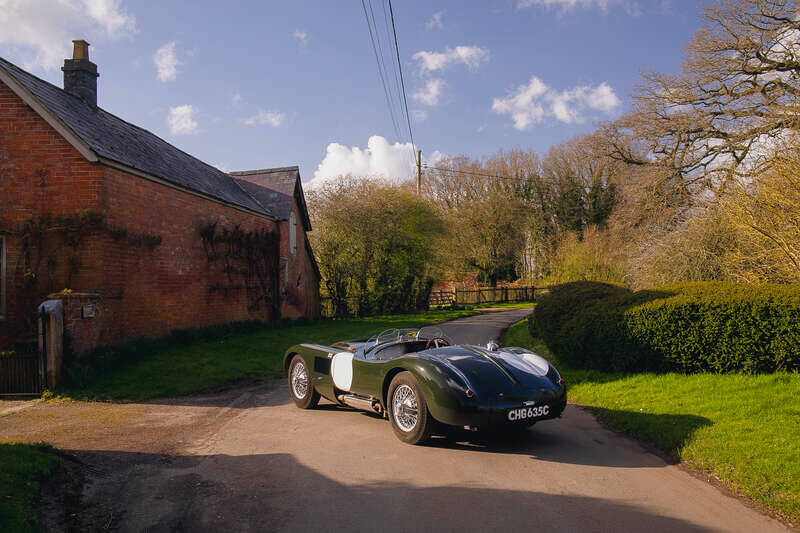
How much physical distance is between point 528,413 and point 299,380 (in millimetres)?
3763

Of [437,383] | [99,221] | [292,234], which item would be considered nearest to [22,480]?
[437,383]

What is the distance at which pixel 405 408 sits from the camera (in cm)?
594

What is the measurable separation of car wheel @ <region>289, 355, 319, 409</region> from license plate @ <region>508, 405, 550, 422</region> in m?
3.29

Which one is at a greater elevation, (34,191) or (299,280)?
(34,191)

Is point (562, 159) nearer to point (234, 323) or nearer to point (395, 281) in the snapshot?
point (395, 281)

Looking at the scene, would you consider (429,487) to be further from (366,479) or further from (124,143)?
(124,143)

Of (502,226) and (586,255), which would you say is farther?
(502,226)

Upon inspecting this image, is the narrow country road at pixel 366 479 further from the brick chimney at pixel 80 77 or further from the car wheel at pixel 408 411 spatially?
the brick chimney at pixel 80 77

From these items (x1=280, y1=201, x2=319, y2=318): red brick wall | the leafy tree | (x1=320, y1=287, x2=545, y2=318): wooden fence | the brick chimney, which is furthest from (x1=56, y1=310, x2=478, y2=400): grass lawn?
(x1=320, y1=287, x2=545, y2=318): wooden fence

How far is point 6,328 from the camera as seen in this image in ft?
35.9

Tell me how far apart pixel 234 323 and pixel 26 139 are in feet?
24.9

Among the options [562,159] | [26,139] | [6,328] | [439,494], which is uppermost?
[562,159]

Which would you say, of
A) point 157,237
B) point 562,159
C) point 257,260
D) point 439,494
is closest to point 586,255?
point 562,159

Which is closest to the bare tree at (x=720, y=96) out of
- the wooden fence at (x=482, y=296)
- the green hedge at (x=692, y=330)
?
the green hedge at (x=692, y=330)
